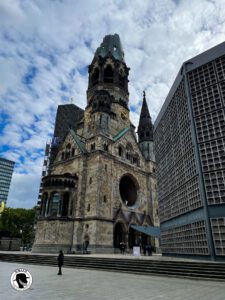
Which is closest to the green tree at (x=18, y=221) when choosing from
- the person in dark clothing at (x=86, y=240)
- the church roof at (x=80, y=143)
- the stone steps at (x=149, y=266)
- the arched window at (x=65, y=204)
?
the arched window at (x=65, y=204)

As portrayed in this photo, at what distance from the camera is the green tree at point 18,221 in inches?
1784

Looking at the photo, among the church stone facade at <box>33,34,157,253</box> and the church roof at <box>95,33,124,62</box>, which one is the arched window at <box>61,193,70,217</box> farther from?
the church roof at <box>95,33,124,62</box>

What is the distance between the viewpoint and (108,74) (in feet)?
159

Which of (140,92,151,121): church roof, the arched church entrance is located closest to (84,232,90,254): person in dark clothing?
the arched church entrance

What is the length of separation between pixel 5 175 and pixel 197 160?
18885 centimetres

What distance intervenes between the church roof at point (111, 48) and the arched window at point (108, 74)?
123 inches

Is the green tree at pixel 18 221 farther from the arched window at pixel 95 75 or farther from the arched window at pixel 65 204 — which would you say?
the arched window at pixel 95 75

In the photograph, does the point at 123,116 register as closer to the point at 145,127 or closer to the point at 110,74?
the point at 145,127

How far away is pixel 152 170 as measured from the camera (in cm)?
4288

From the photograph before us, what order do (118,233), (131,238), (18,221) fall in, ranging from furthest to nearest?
(18,221) < (131,238) < (118,233)

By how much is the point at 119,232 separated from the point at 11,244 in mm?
16329

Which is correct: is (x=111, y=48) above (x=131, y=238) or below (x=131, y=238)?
above

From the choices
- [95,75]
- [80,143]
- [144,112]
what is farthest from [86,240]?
[95,75]

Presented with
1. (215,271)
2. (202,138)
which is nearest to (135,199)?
(202,138)
